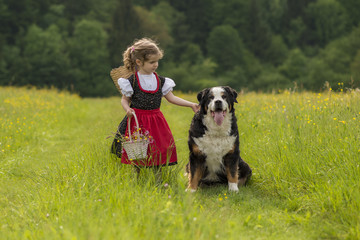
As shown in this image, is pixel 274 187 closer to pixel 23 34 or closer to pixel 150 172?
pixel 150 172

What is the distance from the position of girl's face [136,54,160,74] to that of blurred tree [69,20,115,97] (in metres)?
31.0

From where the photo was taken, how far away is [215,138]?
411 cm

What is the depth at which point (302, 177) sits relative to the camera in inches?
155

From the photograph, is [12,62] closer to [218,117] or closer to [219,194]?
[218,117]

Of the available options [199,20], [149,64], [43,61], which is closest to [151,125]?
[149,64]

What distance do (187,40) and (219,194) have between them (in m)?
41.2

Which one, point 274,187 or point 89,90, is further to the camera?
point 89,90

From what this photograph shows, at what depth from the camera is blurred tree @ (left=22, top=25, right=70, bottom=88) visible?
3278 centimetres

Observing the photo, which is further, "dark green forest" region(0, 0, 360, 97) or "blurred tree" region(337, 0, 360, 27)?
"blurred tree" region(337, 0, 360, 27)

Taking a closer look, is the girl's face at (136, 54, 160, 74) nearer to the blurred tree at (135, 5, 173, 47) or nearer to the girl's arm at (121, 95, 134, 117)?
the girl's arm at (121, 95, 134, 117)

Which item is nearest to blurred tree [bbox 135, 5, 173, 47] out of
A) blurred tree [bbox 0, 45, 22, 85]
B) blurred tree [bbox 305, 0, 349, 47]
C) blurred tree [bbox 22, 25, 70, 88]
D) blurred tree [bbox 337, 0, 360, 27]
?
blurred tree [bbox 22, 25, 70, 88]

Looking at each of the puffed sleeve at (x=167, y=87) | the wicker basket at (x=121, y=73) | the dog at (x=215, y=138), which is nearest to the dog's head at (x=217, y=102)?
the dog at (x=215, y=138)

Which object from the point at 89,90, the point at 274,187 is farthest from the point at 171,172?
the point at 89,90

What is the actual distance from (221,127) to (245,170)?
0.77m
